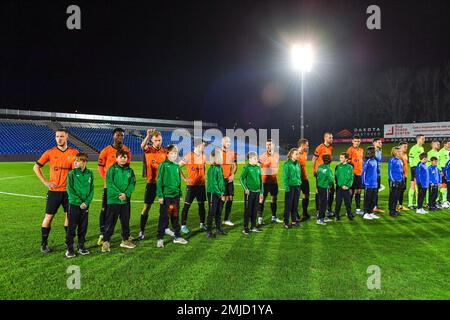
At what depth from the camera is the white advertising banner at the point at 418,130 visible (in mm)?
46094

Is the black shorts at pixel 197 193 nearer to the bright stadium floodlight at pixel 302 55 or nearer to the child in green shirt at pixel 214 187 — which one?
the child in green shirt at pixel 214 187

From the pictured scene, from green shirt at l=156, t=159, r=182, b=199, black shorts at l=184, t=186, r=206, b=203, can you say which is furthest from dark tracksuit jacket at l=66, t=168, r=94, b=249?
black shorts at l=184, t=186, r=206, b=203

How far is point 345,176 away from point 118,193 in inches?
215

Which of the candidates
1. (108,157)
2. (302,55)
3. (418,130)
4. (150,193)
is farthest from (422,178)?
(418,130)

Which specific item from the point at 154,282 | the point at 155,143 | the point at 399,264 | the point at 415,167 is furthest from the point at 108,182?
the point at 415,167

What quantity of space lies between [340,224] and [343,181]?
3.72 ft

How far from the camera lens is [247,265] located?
5.20 metres

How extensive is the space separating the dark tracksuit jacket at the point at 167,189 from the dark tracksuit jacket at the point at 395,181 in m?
5.87

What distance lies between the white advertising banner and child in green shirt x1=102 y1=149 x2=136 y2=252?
160 feet

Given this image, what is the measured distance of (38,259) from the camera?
5504mm

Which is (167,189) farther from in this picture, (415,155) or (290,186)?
(415,155)

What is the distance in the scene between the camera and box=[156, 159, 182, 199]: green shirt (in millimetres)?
6387

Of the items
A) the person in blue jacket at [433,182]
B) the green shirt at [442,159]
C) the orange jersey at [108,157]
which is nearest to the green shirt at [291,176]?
the orange jersey at [108,157]

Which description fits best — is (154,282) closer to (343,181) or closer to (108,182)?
(108,182)
